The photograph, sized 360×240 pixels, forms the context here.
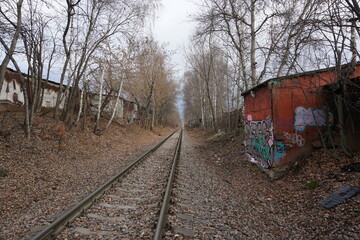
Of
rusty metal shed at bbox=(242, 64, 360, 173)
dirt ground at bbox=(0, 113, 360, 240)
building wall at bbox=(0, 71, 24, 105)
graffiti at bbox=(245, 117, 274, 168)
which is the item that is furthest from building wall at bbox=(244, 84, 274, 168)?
building wall at bbox=(0, 71, 24, 105)

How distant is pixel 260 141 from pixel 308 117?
6.58ft

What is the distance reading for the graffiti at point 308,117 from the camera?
7945mm

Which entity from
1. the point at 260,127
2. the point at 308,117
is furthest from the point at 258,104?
the point at 308,117

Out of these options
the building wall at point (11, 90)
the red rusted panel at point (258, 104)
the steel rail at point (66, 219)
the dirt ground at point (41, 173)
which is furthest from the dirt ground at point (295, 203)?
the building wall at point (11, 90)

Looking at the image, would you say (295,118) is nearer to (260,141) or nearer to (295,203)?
(260,141)

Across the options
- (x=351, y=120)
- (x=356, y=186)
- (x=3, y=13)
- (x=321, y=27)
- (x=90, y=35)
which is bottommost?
(x=356, y=186)

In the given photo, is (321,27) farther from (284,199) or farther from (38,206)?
(38,206)

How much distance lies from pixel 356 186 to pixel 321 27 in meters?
4.30

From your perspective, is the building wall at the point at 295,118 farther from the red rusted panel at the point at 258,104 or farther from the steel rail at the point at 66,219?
the steel rail at the point at 66,219

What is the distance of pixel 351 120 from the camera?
22.8ft

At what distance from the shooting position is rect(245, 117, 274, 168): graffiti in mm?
8230

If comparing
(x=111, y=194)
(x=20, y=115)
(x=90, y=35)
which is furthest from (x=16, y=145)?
(x=90, y=35)

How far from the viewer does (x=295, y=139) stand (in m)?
7.91

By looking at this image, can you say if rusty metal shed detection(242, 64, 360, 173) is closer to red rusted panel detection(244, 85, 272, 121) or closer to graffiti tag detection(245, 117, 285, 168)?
graffiti tag detection(245, 117, 285, 168)
